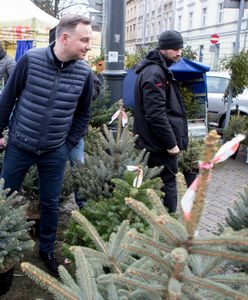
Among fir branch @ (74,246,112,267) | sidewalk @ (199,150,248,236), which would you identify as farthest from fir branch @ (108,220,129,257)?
sidewalk @ (199,150,248,236)

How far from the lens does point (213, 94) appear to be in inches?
450

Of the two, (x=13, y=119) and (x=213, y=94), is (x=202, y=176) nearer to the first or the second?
(x=13, y=119)

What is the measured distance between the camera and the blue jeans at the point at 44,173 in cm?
296

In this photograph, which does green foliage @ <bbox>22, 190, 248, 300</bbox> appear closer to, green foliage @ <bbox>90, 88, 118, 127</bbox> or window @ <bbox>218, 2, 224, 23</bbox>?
green foliage @ <bbox>90, 88, 118, 127</bbox>

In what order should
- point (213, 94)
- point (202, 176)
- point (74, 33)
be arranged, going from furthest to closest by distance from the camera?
point (213, 94)
point (74, 33)
point (202, 176)

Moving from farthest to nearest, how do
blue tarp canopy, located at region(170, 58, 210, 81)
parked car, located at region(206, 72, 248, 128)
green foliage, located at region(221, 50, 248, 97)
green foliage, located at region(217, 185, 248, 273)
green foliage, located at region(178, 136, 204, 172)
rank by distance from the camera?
parked car, located at region(206, 72, 248, 128), green foliage, located at region(221, 50, 248, 97), blue tarp canopy, located at region(170, 58, 210, 81), green foliage, located at region(178, 136, 204, 172), green foliage, located at region(217, 185, 248, 273)

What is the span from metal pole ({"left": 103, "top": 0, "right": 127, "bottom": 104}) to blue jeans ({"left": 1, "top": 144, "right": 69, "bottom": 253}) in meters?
2.49

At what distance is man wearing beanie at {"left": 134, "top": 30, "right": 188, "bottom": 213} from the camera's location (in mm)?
3451

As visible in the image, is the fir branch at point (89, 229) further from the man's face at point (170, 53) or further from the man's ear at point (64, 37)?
the man's face at point (170, 53)

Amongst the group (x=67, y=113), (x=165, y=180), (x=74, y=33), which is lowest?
→ (x=165, y=180)

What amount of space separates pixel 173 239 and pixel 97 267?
0.66 m

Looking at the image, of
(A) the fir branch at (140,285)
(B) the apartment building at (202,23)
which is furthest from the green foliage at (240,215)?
(B) the apartment building at (202,23)

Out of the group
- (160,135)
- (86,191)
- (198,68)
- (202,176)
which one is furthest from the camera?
(198,68)

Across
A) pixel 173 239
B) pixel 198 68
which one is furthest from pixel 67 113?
pixel 198 68
